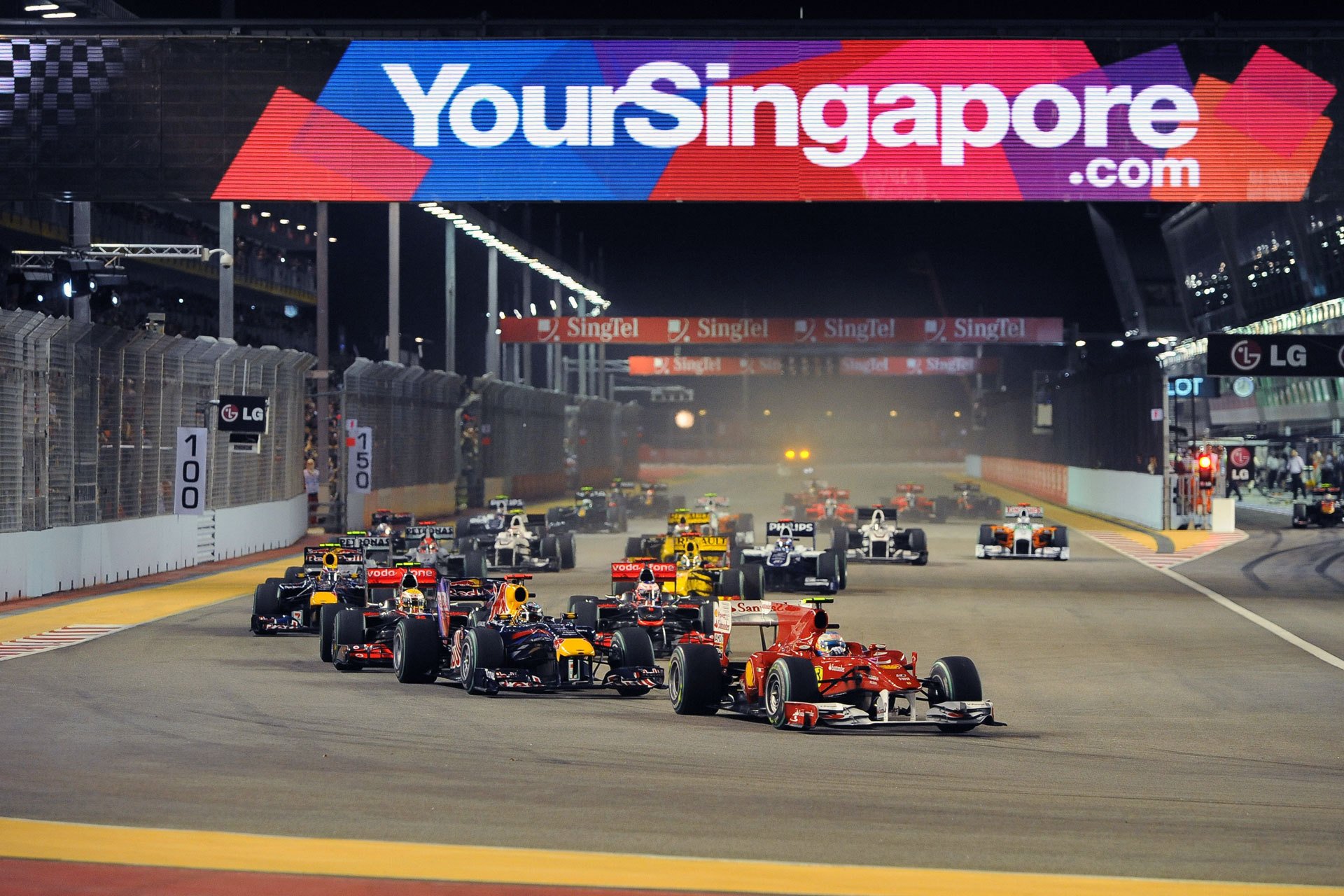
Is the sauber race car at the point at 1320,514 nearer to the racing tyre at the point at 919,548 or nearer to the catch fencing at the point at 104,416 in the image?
the racing tyre at the point at 919,548

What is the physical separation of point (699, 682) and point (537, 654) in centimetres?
186

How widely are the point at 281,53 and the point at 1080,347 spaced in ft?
139

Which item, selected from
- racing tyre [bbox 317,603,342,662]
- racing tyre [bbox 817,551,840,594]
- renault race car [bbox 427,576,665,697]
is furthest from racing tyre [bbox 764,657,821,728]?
racing tyre [bbox 817,551,840,594]

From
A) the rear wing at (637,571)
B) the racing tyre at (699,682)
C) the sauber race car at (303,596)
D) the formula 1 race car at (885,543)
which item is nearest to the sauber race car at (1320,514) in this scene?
the formula 1 race car at (885,543)

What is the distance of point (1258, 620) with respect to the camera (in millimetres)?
20906

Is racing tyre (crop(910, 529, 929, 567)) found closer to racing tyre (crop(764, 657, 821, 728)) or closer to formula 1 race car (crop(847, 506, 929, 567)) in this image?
formula 1 race car (crop(847, 506, 929, 567))

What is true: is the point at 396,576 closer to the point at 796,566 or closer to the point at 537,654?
the point at 537,654

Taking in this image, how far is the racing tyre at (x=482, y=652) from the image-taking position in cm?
1387

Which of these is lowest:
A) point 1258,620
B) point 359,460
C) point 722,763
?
point 1258,620

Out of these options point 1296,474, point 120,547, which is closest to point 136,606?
point 120,547

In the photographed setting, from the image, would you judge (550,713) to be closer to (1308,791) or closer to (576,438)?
(1308,791)

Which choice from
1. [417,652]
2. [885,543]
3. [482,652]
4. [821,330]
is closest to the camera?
[482,652]

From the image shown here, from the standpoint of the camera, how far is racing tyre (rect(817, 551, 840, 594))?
78.5ft

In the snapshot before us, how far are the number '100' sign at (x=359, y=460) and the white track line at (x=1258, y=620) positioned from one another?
16.2m
